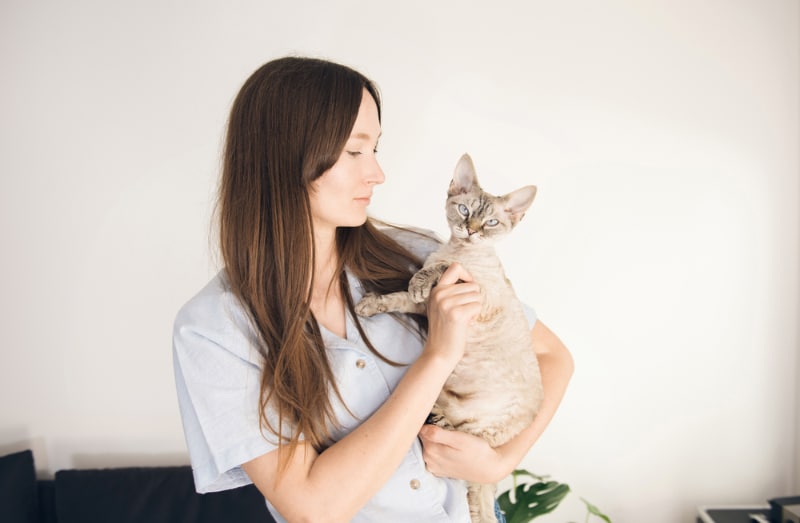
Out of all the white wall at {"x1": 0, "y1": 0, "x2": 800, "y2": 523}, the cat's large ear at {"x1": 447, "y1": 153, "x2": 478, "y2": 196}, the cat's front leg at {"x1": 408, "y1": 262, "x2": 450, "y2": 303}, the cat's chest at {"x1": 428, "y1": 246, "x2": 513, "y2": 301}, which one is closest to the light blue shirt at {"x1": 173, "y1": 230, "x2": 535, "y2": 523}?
the cat's front leg at {"x1": 408, "y1": 262, "x2": 450, "y2": 303}

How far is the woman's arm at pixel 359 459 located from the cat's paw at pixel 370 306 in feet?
0.66

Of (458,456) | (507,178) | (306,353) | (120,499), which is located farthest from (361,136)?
(120,499)

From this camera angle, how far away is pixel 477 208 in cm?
132

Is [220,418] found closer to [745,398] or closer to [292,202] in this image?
[292,202]

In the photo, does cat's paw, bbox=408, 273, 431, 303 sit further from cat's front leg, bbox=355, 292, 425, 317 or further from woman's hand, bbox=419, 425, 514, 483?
woman's hand, bbox=419, 425, 514, 483

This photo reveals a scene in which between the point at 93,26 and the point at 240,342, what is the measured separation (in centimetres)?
164

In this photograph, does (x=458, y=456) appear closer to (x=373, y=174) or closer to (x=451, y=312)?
(x=451, y=312)

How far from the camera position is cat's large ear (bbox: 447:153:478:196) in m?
1.33

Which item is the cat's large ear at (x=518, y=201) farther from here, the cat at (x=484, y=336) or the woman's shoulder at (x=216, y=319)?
the woman's shoulder at (x=216, y=319)

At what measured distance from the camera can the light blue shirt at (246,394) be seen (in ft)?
3.51

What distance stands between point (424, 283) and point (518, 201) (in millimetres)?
337

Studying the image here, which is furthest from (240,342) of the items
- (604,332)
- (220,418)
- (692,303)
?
(692,303)

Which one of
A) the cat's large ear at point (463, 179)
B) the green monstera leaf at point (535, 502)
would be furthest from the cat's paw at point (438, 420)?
the green monstera leaf at point (535, 502)

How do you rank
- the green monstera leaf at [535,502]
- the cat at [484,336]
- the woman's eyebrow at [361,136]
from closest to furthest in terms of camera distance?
the woman's eyebrow at [361,136] < the cat at [484,336] < the green monstera leaf at [535,502]
